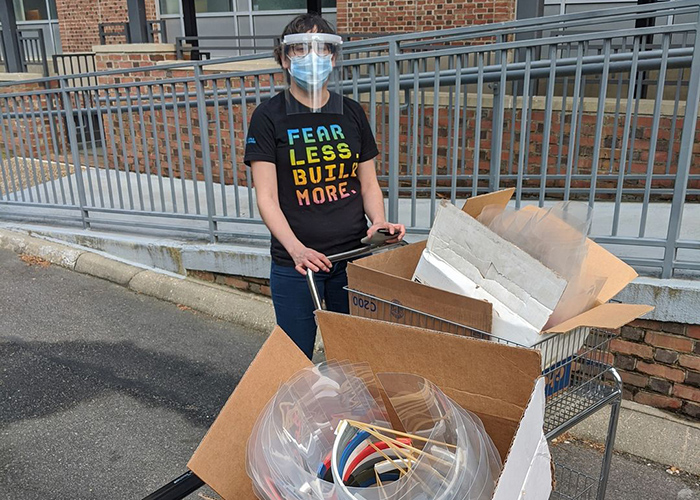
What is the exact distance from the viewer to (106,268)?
552 cm

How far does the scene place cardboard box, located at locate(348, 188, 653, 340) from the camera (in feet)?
5.51

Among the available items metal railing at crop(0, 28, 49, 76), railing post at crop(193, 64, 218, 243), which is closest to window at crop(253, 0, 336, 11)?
metal railing at crop(0, 28, 49, 76)

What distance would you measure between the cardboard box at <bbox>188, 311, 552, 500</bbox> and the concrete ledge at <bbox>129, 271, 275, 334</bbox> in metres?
2.95

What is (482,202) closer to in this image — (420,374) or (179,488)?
(420,374)

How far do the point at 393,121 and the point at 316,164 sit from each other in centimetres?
147

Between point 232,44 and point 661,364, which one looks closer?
point 661,364

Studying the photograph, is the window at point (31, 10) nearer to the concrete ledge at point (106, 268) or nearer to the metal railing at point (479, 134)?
the metal railing at point (479, 134)

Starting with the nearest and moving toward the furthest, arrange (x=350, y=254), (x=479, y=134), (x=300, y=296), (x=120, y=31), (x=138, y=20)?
(x=350, y=254) < (x=300, y=296) < (x=479, y=134) < (x=138, y=20) < (x=120, y=31)

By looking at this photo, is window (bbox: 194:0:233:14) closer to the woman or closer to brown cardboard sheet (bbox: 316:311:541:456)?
the woman

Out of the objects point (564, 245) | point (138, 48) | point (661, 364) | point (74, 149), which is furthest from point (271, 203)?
point (138, 48)

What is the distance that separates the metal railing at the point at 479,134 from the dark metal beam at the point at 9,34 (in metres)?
6.78

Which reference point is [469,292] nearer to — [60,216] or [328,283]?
[328,283]

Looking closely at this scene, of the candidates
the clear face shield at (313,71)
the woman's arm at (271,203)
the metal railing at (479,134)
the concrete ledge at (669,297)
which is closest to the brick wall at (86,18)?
the metal railing at (479,134)

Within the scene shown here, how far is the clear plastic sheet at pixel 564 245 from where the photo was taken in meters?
1.74
